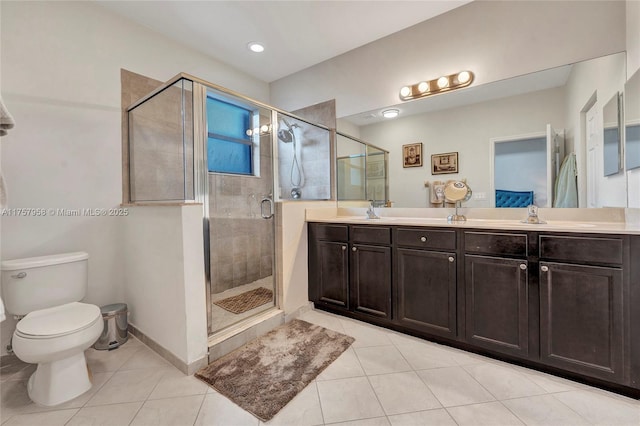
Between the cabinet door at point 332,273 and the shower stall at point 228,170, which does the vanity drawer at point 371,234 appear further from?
the shower stall at point 228,170

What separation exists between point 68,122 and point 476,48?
3241 mm

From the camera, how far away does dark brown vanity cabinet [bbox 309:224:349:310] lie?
2.35 metres

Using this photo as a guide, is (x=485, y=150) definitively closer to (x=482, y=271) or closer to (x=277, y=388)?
(x=482, y=271)

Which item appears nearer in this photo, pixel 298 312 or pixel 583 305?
pixel 583 305

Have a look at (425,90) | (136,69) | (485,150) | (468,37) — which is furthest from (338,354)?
(136,69)

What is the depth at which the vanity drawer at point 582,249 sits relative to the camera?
138cm

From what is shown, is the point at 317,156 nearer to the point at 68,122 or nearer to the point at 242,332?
the point at 242,332

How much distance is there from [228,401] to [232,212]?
1480 millimetres

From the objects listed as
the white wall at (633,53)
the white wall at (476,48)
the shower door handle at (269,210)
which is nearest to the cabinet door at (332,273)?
the shower door handle at (269,210)

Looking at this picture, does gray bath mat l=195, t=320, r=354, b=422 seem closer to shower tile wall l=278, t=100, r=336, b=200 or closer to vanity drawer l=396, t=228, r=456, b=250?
vanity drawer l=396, t=228, r=456, b=250

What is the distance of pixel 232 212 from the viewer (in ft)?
8.07

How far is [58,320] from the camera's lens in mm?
1527

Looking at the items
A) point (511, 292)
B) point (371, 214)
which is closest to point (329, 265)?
point (371, 214)

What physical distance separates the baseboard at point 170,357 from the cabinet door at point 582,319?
2.07 m
